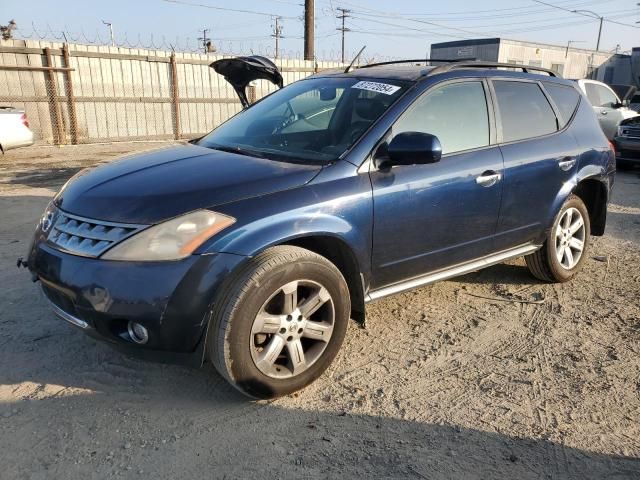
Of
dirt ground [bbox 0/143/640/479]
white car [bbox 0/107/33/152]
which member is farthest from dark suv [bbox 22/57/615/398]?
white car [bbox 0/107/33/152]

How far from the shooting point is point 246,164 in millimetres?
3117

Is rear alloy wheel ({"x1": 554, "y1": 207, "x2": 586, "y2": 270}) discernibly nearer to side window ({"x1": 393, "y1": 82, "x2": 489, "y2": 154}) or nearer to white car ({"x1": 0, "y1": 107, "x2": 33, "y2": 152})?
side window ({"x1": 393, "y1": 82, "x2": 489, "y2": 154})

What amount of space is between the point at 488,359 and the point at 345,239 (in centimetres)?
125

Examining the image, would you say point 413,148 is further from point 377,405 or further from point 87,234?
point 87,234

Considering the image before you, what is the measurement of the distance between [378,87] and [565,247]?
2261 mm

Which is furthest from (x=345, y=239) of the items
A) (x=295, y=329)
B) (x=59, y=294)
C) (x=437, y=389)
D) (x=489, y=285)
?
(x=489, y=285)

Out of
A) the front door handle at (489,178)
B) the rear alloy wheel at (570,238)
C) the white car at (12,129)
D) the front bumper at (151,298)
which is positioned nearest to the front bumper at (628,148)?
the rear alloy wheel at (570,238)

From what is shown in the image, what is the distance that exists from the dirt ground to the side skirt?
39 cm

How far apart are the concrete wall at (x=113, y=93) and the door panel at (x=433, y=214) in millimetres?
12116

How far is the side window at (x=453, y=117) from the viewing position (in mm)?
3447

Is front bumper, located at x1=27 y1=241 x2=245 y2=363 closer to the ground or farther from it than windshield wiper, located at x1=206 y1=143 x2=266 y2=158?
closer to the ground

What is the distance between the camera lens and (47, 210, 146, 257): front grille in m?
2.60

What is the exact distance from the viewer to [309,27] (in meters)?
20.5

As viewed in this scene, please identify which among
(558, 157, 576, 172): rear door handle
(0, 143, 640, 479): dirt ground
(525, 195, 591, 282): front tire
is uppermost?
(558, 157, 576, 172): rear door handle
